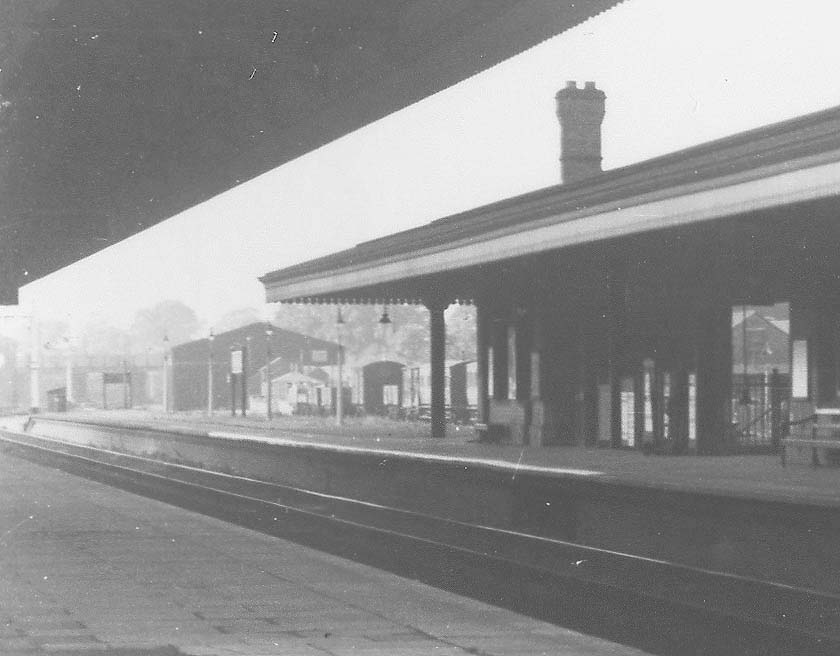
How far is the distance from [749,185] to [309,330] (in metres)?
96.5

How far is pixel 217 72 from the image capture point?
379 inches

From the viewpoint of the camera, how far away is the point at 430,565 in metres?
10.9

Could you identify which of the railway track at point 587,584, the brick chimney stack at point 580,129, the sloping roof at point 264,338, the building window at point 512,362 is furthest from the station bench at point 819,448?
the sloping roof at point 264,338

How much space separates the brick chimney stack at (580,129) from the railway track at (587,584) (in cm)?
1704

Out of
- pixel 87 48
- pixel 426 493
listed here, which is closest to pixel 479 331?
pixel 426 493

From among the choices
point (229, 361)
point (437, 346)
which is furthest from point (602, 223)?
point (229, 361)

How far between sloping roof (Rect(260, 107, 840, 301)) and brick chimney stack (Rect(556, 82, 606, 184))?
30.2ft

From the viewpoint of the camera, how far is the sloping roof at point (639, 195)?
482 inches

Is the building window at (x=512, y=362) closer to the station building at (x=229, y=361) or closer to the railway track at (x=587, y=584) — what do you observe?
the railway track at (x=587, y=584)

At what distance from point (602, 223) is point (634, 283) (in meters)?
5.82

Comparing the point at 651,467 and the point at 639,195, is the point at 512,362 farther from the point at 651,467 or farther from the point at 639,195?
the point at 639,195

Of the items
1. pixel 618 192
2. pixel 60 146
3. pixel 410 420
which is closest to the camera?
pixel 60 146

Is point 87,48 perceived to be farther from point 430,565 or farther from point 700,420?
point 700,420

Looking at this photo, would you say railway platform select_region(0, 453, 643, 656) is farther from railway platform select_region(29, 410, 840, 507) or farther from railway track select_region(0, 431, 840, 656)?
railway platform select_region(29, 410, 840, 507)
